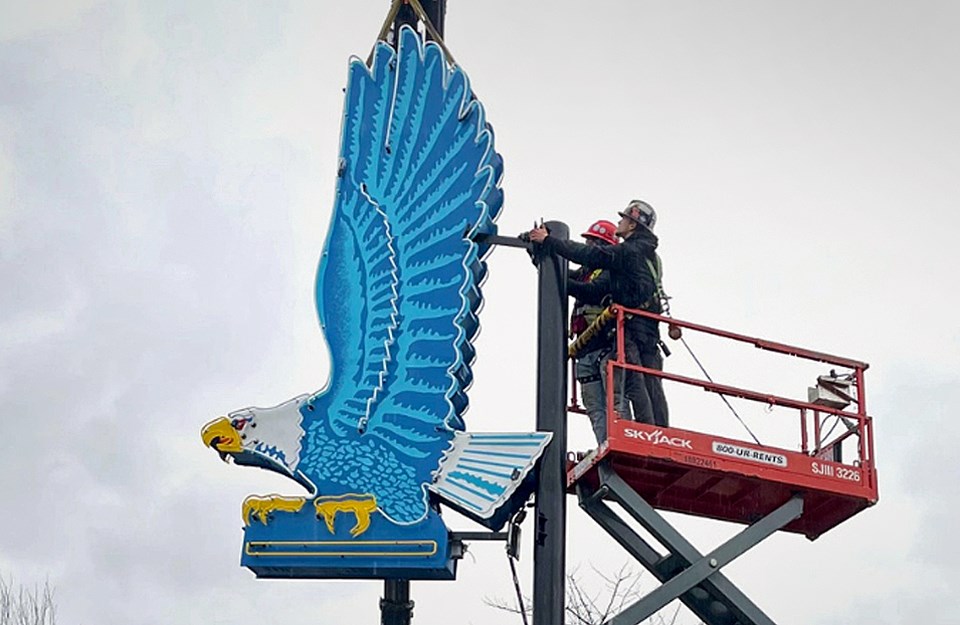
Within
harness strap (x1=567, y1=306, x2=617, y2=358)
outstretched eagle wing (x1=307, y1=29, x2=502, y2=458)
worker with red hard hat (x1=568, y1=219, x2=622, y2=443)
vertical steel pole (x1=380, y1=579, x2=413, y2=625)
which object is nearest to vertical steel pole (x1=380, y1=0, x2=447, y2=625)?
vertical steel pole (x1=380, y1=579, x2=413, y2=625)

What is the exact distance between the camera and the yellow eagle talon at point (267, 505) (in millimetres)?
15688

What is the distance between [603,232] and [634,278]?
3.12 feet

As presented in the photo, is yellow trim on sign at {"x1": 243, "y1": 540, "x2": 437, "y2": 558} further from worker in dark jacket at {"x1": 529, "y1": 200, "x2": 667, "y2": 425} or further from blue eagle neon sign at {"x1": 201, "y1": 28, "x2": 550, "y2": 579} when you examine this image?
worker in dark jacket at {"x1": 529, "y1": 200, "x2": 667, "y2": 425}

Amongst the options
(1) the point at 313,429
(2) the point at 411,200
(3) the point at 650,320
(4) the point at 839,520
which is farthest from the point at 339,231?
(4) the point at 839,520

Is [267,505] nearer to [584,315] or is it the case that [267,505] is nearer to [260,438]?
[260,438]

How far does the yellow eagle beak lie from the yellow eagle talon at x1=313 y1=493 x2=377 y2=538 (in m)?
0.94

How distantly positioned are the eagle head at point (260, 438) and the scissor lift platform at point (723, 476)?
256 cm

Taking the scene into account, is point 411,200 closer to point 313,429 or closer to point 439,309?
point 439,309

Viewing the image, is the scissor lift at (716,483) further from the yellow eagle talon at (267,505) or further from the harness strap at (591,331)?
the yellow eagle talon at (267,505)

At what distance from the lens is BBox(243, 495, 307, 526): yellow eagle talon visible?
51.5 ft

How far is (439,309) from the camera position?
16.2m

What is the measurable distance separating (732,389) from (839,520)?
1721mm

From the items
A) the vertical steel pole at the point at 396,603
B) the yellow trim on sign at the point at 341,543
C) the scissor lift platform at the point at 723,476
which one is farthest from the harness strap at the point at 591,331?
the vertical steel pole at the point at 396,603

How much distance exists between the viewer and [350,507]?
1555 centimetres
